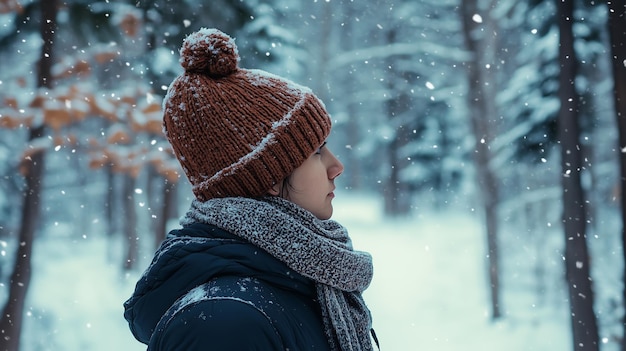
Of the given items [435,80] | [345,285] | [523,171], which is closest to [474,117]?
[523,171]

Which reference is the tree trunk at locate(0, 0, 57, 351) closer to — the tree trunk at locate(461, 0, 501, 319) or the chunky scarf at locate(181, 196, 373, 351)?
the chunky scarf at locate(181, 196, 373, 351)

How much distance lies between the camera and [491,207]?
779cm

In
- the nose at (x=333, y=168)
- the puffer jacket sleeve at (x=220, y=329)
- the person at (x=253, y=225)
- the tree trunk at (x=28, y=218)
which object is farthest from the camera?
the tree trunk at (x=28, y=218)

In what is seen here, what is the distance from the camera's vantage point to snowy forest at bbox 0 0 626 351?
5176mm

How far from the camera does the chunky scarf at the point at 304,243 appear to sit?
4.23 feet

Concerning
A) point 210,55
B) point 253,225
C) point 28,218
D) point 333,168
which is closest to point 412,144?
point 28,218

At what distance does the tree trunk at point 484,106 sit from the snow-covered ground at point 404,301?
0.60 metres

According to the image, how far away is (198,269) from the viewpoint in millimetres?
1202

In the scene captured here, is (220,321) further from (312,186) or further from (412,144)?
(412,144)

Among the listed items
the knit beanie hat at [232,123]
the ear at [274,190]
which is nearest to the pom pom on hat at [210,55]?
the knit beanie hat at [232,123]

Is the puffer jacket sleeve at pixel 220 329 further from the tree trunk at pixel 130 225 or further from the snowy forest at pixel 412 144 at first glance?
the tree trunk at pixel 130 225

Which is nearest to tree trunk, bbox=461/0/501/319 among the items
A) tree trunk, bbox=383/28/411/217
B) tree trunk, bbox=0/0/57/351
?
tree trunk, bbox=383/28/411/217

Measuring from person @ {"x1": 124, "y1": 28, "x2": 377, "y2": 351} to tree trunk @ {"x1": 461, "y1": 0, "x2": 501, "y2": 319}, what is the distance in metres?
6.68

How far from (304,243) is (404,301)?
7590mm
